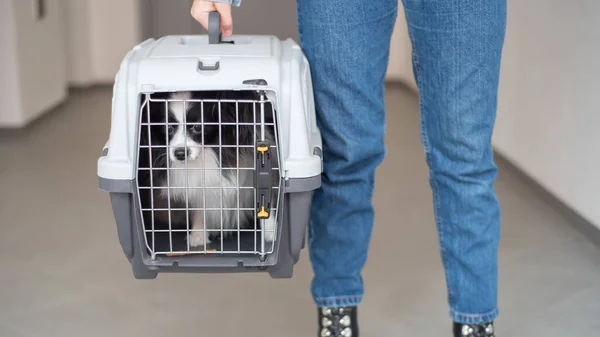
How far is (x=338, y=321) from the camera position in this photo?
1.60 meters

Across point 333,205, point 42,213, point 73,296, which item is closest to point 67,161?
point 42,213

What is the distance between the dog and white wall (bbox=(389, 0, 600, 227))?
139cm

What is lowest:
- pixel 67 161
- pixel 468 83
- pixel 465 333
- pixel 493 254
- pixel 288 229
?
pixel 67 161

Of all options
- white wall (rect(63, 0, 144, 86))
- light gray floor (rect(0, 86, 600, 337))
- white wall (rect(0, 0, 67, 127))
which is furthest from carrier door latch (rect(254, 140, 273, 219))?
white wall (rect(63, 0, 144, 86))

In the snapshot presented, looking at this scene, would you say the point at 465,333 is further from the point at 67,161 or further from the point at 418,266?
the point at 67,161

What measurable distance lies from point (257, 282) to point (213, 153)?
2.41ft

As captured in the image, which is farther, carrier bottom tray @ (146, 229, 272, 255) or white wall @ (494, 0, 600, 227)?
white wall @ (494, 0, 600, 227)

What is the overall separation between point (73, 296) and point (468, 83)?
1.25 meters

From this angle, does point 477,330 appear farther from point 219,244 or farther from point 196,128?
point 196,128

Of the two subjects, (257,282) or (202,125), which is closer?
(202,125)

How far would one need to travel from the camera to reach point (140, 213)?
132 centimetres

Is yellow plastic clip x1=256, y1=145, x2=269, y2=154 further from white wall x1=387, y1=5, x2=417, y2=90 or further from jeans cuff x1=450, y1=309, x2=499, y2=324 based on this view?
white wall x1=387, y1=5, x2=417, y2=90

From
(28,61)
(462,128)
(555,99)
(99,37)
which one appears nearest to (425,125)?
(462,128)

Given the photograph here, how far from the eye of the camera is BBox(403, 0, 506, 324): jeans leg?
1342mm
